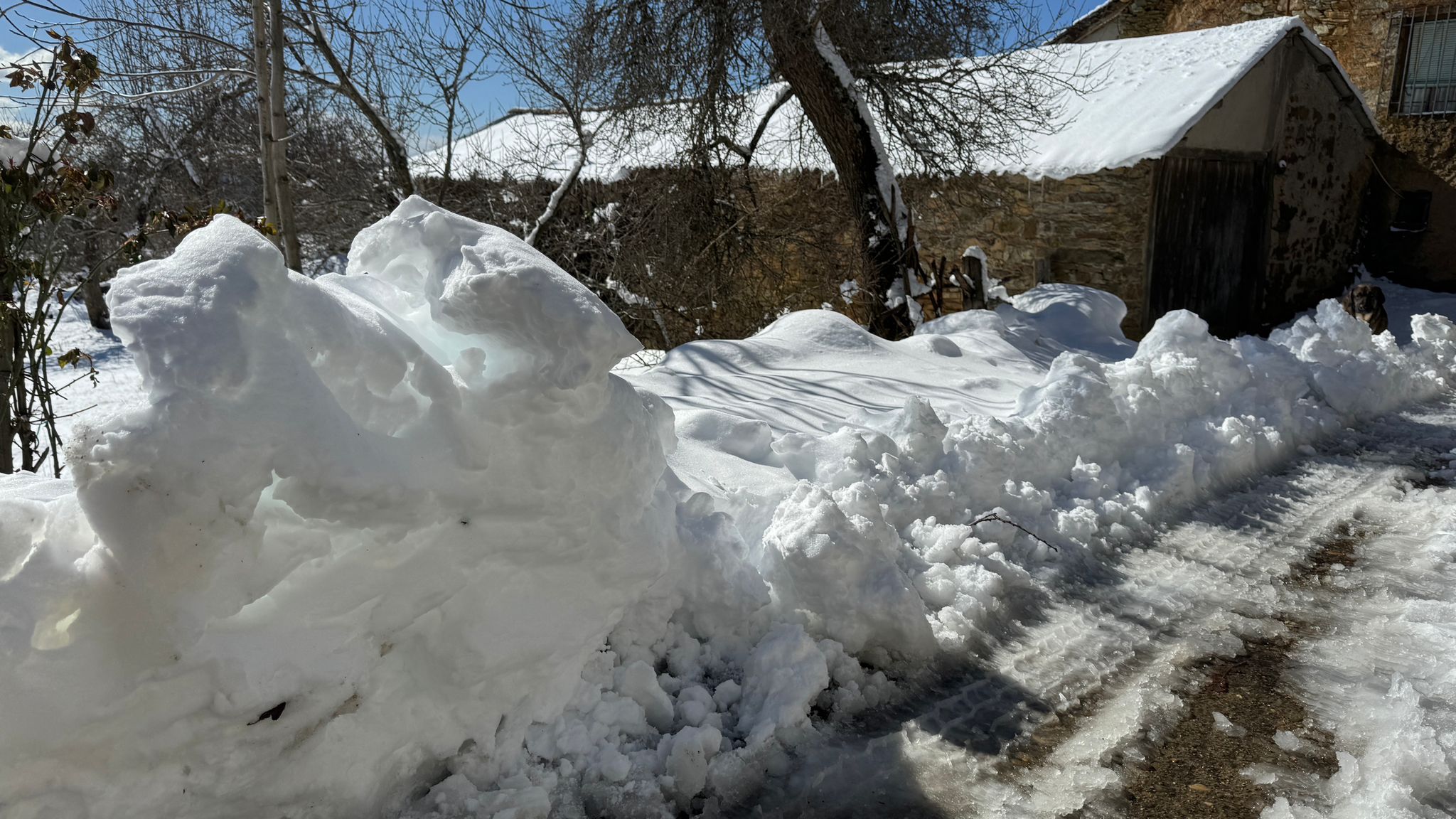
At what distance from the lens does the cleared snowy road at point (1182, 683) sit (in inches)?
96.2

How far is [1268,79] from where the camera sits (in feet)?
38.9

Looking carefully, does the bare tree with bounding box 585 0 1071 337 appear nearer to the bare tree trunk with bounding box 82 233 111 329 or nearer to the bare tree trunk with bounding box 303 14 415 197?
the bare tree trunk with bounding box 303 14 415 197

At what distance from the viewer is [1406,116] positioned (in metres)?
14.7

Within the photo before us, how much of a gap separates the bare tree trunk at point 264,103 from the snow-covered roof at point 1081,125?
3.90 m

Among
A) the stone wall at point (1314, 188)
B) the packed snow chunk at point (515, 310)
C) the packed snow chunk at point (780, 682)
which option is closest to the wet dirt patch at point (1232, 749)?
the packed snow chunk at point (780, 682)

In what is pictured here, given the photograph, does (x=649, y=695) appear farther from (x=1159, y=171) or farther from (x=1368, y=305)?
(x=1159, y=171)

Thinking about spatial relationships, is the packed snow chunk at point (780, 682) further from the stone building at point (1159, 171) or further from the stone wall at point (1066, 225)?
the stone wall at point (1066, 225)

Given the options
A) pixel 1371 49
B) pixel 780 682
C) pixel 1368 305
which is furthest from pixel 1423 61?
pixel 780 682

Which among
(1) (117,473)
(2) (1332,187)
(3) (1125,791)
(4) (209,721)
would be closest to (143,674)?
(4) (209,721)

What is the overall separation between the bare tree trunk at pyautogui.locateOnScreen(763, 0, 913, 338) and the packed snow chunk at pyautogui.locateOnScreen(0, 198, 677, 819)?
585 cm

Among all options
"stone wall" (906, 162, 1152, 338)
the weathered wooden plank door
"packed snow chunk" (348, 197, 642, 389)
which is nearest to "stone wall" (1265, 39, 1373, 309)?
the weathered wooden plank door

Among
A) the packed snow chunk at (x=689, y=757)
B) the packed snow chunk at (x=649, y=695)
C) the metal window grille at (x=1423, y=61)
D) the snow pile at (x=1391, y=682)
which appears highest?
the metal window grille at (x=1423, y=61)

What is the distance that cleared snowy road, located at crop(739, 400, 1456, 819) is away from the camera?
2.44 metres

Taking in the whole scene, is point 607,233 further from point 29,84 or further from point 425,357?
point 425,357
